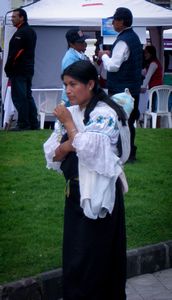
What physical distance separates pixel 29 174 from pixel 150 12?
7.86 meters

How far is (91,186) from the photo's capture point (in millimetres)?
4992

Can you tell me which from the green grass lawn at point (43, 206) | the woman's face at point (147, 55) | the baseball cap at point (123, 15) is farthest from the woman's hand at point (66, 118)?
the woman's face at point (147, 55)

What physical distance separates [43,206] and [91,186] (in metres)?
3.41

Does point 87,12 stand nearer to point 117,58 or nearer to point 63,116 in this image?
point 117,58

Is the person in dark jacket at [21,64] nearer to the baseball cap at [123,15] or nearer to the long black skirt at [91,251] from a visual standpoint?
the baseball cap at [123,15]

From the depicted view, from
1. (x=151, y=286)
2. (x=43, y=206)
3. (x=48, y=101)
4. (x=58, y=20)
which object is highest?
(x=58, y=20)

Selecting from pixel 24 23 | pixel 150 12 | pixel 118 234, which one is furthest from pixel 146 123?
pixel 118 234

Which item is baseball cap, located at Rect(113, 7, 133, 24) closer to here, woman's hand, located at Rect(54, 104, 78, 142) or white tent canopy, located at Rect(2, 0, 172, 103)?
woman's hand, located at Rect(54, 104, 78, 142)

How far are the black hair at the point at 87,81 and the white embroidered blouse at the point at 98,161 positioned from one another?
0.05 meters

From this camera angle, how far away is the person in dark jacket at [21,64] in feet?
44.8

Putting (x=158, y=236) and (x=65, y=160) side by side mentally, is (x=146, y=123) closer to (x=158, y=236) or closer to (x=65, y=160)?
(x=158, y=236)

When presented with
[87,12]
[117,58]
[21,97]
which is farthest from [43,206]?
[87,12]

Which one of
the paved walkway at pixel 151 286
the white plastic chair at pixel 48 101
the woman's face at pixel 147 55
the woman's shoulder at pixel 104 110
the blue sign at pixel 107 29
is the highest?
the woman's shoulder at pixel 104 110

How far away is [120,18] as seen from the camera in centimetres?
1043
